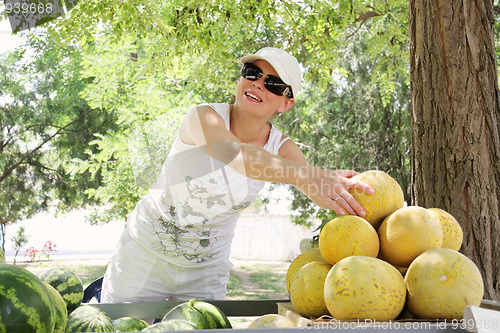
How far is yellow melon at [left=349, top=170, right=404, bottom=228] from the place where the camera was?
1667 millimetres

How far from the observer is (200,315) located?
56.9 inches

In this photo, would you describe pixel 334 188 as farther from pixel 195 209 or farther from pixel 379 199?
pixel 195 209

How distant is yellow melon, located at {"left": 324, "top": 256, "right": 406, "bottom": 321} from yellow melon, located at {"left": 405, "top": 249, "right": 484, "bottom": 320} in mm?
54

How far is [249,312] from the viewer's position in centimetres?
193

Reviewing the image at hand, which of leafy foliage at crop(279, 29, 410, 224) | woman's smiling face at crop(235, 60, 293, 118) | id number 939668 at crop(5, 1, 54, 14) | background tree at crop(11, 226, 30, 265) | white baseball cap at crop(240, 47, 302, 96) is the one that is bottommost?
background tree at crop(11, 226, 30, 265)

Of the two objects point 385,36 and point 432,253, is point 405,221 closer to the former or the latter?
point 432,253

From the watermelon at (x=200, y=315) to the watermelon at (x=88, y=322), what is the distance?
0.62ft

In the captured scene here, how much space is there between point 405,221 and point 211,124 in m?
1.09

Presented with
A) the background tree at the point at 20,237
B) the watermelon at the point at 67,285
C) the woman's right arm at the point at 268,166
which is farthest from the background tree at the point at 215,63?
the watermelon at the point at 67,285

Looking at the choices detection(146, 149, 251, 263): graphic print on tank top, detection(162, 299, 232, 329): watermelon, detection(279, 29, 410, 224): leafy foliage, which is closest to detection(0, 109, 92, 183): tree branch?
detection(279, 29, 410, 224): leafy foliage

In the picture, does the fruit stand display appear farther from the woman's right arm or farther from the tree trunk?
the tree trunk

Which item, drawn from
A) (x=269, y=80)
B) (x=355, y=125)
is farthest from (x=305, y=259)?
(x=355, y=125)

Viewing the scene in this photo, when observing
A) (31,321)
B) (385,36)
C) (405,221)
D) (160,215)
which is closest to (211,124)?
(160,215)

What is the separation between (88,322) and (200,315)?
1.13 feet
